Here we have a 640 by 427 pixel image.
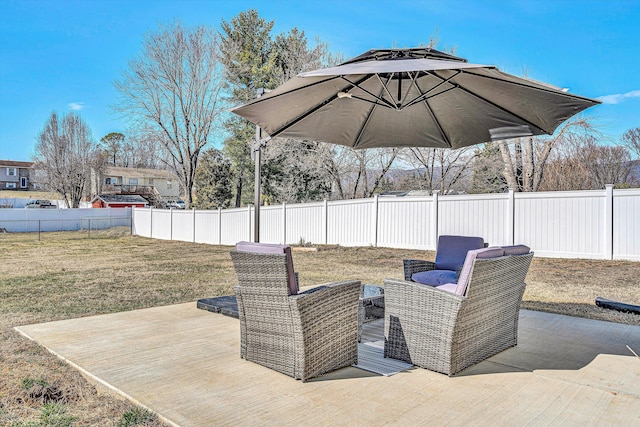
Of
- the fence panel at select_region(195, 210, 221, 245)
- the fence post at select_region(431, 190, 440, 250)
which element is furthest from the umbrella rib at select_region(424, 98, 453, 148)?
the fence panel at select_region(195, 210, 221, 245)

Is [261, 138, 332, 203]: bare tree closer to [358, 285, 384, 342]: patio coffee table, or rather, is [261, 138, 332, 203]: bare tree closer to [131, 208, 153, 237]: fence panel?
[131, 208, 153, 237]: fence panel

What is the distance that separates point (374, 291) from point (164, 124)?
20822 millimetres

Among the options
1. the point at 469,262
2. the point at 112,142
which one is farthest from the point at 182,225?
the point at 112,142

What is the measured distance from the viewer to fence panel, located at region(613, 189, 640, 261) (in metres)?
8.43

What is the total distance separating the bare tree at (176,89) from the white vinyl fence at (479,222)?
8.64 meters

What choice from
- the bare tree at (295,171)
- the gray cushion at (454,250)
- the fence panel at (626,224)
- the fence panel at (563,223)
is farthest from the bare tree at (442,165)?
the gray cushion at (454,250)

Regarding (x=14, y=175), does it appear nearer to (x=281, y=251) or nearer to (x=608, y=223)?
(x=608, y=223)

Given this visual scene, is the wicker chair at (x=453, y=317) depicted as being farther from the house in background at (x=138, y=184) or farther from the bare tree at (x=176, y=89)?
the house in background at (x=138, y=184)

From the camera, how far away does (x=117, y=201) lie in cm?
3628

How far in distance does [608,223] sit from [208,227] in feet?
45.2

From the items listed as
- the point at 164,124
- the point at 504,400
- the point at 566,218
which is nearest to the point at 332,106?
the point at 504,400

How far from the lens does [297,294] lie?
112 inches

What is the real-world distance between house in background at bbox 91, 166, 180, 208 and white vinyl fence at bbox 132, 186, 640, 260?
26.0 metres

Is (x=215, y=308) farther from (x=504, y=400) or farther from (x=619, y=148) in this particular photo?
(x=619, y=148)
